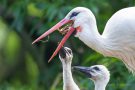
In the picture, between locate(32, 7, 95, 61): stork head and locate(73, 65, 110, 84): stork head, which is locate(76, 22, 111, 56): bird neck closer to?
locate(32, 7, 95, 61): stork head

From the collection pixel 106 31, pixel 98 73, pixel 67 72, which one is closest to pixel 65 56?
pixel 67 72

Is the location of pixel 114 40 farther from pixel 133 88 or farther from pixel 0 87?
pixel 0 87

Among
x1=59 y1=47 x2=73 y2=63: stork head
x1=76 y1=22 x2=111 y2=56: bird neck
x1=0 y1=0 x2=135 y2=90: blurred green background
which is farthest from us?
x1=0 y1=0 x2=135 y2=90: blurred green background

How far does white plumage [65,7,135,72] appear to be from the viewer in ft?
29.6

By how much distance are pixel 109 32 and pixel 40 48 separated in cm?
528

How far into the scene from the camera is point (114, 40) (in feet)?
29.8

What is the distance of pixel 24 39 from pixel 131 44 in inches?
196

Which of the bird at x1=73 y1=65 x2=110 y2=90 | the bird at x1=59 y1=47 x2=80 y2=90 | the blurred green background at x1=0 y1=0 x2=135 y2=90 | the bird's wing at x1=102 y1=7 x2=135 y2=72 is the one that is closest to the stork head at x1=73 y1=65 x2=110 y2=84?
the bird at x1=73 y1=65 x2=110 y2=90

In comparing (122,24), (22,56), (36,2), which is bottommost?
(22,56)

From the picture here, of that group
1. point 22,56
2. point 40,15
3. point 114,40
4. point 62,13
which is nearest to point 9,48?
point 22,56

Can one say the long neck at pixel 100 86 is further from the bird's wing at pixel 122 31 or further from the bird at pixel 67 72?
the bird's wing at pixel 122 31

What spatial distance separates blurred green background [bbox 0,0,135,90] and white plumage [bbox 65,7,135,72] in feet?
7.28

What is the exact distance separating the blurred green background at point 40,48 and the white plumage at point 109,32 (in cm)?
222

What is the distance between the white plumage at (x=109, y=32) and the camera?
9016 mm
